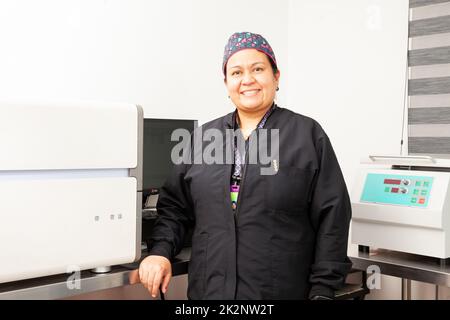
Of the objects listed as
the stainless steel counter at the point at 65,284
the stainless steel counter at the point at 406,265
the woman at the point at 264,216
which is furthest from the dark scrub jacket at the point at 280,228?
the stainless steel counter at the point at 406,265

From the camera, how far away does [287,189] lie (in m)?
1.48

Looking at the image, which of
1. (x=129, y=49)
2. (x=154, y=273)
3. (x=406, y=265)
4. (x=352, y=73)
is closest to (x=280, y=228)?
(x=154, y=273)

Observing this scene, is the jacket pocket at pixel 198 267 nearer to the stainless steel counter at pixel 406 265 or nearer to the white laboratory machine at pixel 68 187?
the white laboratory machine at pixel 68 187

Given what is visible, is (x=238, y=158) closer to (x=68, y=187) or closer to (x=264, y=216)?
(x=264, y=216)

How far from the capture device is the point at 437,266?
1703 millimetres

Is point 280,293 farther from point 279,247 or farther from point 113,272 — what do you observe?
point 113,272

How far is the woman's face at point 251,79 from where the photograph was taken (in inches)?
61.1

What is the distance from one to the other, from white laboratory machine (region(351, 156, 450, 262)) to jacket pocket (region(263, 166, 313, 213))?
0.46 meters

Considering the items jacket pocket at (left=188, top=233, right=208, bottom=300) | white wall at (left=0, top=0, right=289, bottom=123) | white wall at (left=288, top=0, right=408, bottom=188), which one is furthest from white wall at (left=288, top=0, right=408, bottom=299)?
jacket pocket at (left=188, top=233, right=208, bottom=300)

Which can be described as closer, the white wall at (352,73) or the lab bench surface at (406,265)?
the lab bench surface at (406,265)

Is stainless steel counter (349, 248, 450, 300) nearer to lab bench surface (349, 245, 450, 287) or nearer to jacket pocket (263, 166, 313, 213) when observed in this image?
lab bench surface (349, 245, 450, 287)

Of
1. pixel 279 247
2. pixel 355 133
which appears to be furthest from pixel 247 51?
pixel 355 133

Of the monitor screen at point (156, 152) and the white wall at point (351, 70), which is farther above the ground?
the white wall at point (351, 70)

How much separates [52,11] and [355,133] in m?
1.51
